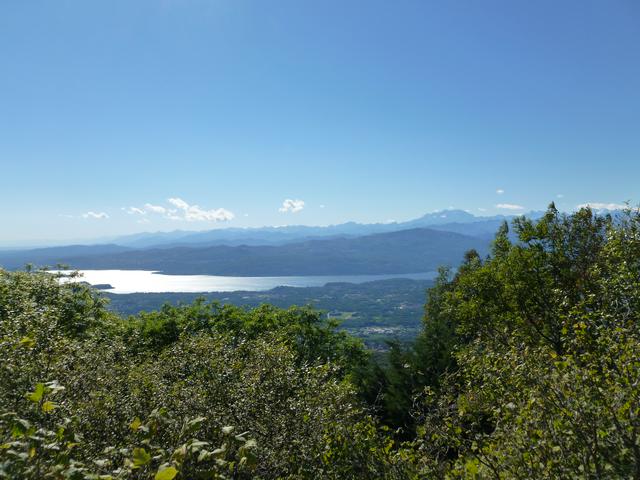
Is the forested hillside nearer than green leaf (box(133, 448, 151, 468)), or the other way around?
green leaf (box(133, 448, 151, 468))

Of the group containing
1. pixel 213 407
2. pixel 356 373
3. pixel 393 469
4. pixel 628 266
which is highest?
pixel 628 266

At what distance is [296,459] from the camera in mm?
9906

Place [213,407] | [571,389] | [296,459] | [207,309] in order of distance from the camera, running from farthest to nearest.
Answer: [207,309], [213,407], [296,459], [571,389]

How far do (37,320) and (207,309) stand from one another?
23.0m

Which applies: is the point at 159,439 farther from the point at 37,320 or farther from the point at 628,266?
the point at 628,266

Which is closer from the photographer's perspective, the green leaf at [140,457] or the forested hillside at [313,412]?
the green leaf at [140,457]

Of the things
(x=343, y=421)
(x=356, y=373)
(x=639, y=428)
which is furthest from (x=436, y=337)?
(x=639, y=428)

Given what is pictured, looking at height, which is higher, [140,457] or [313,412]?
[140,457]

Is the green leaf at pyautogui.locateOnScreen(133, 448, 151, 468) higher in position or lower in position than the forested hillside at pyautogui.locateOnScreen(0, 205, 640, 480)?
higher

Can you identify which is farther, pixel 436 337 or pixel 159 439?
pixel 436 337

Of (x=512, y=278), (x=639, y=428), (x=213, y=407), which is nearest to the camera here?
(x=639, y=428)

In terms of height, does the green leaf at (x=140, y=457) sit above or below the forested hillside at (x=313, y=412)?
above

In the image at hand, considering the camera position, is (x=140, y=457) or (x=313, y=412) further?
(x=313, y=412)

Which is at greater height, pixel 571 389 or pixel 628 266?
pixel 628 266
